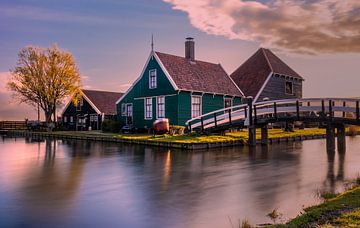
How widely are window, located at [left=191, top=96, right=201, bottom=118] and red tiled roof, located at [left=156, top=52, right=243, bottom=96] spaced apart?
81cm

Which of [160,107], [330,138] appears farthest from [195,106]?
[330,138]

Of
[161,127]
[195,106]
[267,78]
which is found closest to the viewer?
[161,127]

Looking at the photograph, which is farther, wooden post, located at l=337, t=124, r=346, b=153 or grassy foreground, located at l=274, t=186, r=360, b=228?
wooden post, located at l=337, t=124, r=346, b=153

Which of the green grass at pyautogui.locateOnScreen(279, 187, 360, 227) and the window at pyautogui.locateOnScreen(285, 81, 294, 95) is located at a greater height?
the window at pyautogui.locateOnScreen(285, 81, 294, 95)

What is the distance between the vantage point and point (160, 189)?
978 cm

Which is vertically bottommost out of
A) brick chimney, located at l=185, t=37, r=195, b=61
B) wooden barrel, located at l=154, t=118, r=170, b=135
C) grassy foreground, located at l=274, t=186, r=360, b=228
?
grassy foreground, located at l=274, t=186, r=360, b=228

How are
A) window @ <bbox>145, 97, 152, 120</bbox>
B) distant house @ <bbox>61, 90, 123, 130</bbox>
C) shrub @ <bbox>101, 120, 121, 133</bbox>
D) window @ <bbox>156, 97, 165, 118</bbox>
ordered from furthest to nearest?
distant house @ <bbox>61, 90, 123, 130</bbox>
shrub @ <bbox>101, 120, 121, 133</bbox>
window @ <bbox>145, 97, 152, 120</bbox>
window @ <bbox>156, 97, 165, 118</bbox>

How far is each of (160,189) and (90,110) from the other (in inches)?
1477

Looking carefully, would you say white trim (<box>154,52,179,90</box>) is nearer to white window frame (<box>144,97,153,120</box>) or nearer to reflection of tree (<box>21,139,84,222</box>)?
white window frame (<box>144,97,153,120</box>)

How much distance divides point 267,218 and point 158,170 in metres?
6.55

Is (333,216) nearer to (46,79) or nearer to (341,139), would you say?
(341,139)

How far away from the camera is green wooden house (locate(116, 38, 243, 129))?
1181 inches

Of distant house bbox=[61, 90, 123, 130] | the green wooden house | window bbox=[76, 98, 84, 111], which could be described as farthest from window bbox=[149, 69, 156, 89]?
window bbox=[76, 98, 84, 111]

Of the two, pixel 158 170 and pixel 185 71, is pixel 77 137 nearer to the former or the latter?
pixel 185 71
